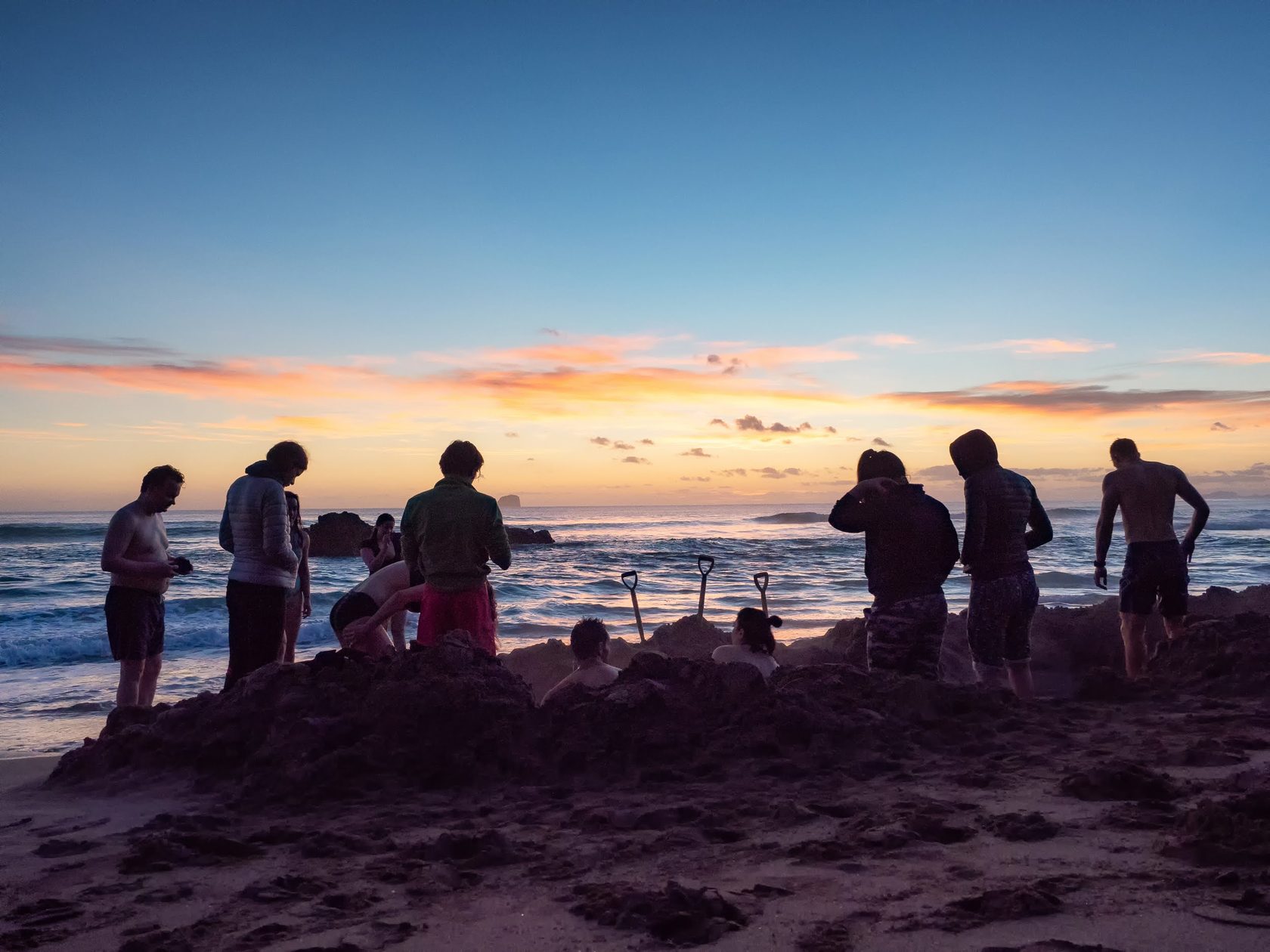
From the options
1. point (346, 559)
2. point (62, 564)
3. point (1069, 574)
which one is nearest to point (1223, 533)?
point (1069, 574)

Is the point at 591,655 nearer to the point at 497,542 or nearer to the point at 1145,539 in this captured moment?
the point at 497,542

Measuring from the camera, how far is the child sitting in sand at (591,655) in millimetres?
5242

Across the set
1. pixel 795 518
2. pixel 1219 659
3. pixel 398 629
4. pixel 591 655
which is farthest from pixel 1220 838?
pixel 795 518

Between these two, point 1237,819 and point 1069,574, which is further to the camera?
point 1069,574

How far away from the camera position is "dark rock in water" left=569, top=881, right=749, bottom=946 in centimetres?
258

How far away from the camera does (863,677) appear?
503 cm

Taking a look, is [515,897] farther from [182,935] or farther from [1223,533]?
[1223,533]

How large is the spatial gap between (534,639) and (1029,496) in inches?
361

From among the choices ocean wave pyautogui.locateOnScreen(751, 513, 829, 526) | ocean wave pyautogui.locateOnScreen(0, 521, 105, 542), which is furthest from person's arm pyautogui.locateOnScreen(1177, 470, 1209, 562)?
ocean wave pyautogui.locateOnScreen(751, 513, 829, 526)

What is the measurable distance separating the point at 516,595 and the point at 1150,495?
14211mm

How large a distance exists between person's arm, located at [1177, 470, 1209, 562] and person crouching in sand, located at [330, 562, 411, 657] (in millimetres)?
5310

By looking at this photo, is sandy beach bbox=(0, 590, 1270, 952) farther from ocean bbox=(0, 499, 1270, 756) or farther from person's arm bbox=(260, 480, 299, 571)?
ocean bbox=(0, 499, 1270, 756)

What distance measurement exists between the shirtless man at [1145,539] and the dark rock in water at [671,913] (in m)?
4.90

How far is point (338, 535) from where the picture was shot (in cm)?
3450
